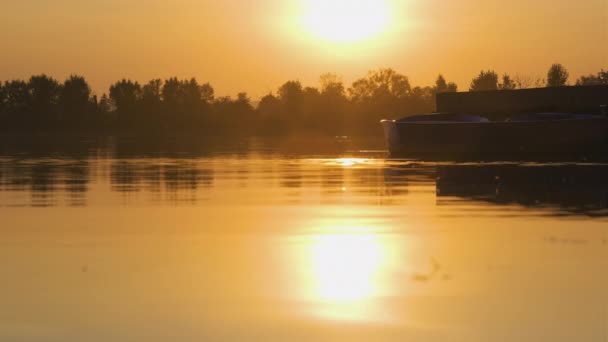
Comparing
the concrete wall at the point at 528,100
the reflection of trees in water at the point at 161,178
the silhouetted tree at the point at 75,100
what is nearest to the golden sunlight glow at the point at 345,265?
the reflection of trees in water at the point at 161,178

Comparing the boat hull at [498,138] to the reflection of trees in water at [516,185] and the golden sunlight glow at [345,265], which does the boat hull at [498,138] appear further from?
the golden sunlight glow at [345,265]

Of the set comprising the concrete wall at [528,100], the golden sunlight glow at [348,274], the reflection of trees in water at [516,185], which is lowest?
the golden sunlight glow at [348,274]

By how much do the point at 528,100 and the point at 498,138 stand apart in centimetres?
712

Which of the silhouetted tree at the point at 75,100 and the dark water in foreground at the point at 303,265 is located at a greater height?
the silhouetted tree at the point at 75,100

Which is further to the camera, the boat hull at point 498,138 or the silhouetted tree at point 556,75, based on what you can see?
the silhouetted tree at point 556,75

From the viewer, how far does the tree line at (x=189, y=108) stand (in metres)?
135

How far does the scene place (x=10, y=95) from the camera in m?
153

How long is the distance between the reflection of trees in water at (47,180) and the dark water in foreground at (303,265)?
235 millimetres

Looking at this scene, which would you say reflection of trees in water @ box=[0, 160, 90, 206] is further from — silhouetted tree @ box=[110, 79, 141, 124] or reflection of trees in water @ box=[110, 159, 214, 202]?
silhouetted tree @ box=[110, 79, 141, 124]

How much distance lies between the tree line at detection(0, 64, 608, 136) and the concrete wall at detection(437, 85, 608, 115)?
2712 inches

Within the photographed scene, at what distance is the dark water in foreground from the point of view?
27.9 feet

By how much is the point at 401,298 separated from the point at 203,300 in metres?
1.71

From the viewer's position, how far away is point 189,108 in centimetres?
15100

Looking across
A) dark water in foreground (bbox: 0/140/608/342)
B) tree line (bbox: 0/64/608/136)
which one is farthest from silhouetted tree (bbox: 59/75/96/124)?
dark water in foreground (bbox: 0/140/608/342)
